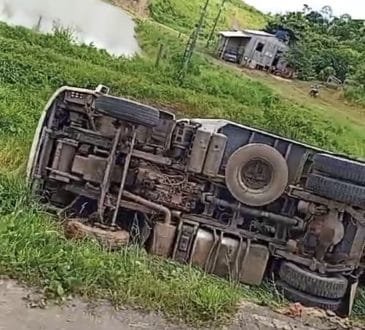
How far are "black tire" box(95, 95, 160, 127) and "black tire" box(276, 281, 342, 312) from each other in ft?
6.55

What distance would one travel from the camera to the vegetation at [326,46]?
3129 centimetres

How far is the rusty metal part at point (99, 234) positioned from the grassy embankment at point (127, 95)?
21 cm

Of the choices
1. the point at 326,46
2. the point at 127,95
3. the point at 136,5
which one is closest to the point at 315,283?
the point at 127,95

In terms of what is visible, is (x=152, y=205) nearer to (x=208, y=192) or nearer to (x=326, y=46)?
(x=208, y=192)

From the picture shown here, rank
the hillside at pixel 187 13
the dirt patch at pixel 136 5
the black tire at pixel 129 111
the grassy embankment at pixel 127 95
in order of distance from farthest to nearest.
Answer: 1. the hillside at pixel 187 13
2. the dirt patch at pixel 136 5
3. the black tire at pixel 129 111
4. the grassy embankment at pixel 127 95

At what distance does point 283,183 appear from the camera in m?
7.14

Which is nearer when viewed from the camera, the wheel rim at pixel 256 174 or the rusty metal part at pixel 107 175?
the rusty metal part at pixel 107 175

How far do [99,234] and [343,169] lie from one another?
2.26 metres

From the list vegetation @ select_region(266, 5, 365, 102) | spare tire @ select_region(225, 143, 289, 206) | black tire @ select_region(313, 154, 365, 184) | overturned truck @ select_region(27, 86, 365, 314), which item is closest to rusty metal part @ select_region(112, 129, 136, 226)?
overturned truck @ select_region(27, 86, 365, 314)

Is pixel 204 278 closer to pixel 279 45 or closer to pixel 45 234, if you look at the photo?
pixel 45 234

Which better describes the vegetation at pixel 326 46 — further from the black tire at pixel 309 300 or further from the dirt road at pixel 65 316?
the dirt road at pixel 65 316

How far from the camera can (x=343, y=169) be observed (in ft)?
22.1

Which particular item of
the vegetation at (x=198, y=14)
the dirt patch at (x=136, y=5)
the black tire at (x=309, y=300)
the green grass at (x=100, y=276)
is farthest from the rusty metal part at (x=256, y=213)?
the dirt patch at (x=136, y=5)

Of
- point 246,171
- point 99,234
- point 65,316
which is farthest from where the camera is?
point 246,171
